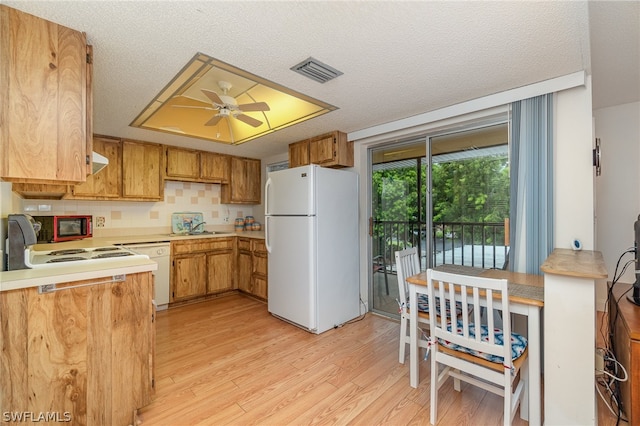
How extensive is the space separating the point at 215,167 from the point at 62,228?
1993 millimetres

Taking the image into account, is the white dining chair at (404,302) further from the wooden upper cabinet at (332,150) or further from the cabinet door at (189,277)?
the cabinet door at (189,277)

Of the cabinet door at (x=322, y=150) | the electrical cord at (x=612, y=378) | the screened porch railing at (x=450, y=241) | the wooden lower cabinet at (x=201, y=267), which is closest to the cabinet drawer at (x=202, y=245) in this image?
the wooden lower cabinet at (x=201, y=267)

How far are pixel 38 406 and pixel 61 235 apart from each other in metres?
1.98

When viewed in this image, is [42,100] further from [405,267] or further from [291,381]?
[405,267]

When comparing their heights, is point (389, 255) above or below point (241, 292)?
above

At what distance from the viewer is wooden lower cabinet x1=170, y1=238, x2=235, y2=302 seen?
12.0ft

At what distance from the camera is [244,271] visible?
4.11 metres

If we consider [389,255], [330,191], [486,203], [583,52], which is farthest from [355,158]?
[583,52]

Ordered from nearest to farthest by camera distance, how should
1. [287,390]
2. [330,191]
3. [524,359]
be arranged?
[524,359], [287,390], [330,191]

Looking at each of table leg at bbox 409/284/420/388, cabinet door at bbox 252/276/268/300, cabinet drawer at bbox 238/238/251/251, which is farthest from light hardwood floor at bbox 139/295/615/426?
cabinet drawer at bbox 238/238/251/251

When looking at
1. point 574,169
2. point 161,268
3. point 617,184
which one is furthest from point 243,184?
point 617,184

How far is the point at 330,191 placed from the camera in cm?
304

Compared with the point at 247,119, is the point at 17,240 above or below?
below

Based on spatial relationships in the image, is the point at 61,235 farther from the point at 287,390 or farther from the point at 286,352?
the point at 287,390
